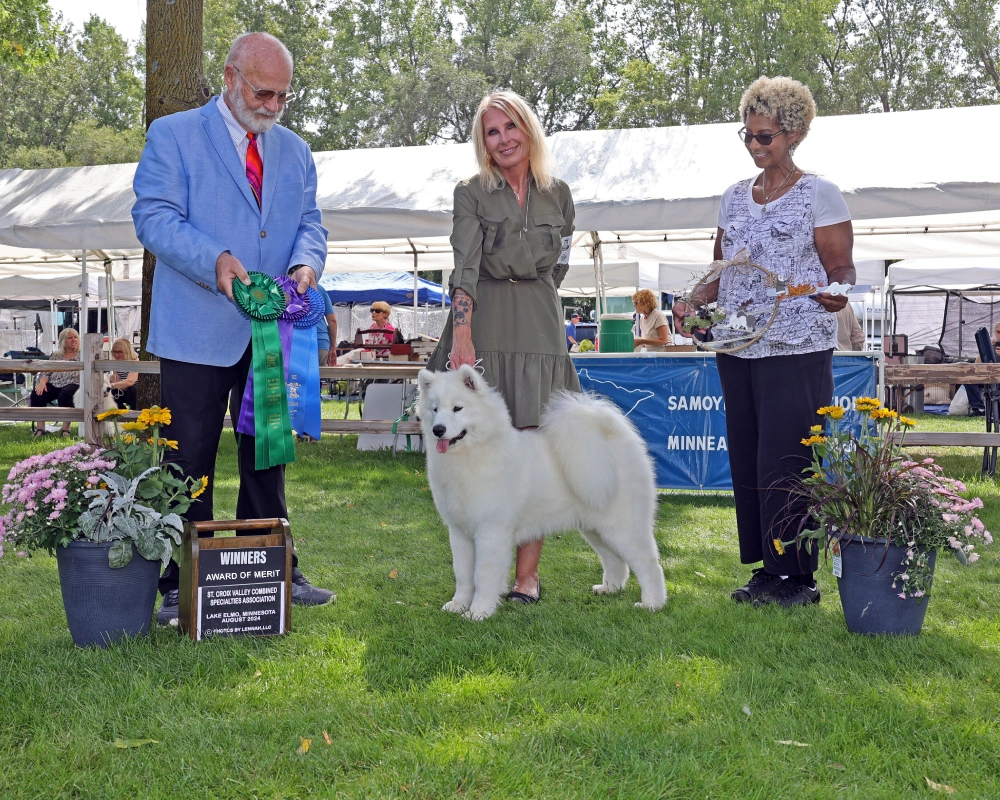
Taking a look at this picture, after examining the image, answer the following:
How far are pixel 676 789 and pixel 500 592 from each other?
1.44 m

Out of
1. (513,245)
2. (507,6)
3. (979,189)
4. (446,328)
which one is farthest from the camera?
(507,6)

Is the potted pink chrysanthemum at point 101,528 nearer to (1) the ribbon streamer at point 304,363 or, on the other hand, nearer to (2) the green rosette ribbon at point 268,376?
(2) the green rosette ribbon at point 268,376

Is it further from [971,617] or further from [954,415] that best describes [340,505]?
[954,415]

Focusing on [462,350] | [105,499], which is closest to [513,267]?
[462,350]

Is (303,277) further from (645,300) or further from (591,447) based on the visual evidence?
(645,300)

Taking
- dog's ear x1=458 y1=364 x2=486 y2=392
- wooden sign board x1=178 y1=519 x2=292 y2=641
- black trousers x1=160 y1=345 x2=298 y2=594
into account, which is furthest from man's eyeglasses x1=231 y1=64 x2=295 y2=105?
wooden sign board x1=178 y1=519 x2=292 y2=641

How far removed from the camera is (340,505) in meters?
5.93

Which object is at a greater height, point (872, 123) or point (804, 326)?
point (872, 123)

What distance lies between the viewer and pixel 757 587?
3541mm

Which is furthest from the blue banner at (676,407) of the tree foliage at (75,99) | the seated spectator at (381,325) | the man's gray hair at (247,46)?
the tree foliage at (75,99)

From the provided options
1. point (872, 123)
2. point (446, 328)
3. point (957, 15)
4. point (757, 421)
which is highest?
point (957, 15)

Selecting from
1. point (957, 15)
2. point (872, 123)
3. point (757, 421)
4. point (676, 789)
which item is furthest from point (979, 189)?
point (957, 15)

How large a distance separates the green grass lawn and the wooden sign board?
8cm

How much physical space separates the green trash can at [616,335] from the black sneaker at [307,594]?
389 cm
